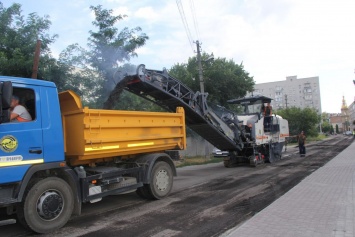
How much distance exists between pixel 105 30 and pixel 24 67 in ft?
12.3

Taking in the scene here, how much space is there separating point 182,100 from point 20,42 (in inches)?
218

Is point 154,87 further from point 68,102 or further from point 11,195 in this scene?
point 11,195

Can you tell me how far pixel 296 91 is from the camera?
110312 millimetres

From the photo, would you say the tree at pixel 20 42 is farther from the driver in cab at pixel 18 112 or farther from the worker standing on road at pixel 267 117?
the worker standing on road at pixel 267 117

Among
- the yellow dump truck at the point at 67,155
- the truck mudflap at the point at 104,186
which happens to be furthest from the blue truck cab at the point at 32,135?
the truck mudflap at the point at 104,186

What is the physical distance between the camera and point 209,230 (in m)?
5.63

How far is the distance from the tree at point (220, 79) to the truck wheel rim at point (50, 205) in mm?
17569

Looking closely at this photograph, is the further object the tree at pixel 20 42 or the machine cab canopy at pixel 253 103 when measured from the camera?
the machine cab canopy at pixel 253 103

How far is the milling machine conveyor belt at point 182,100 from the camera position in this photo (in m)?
10.2

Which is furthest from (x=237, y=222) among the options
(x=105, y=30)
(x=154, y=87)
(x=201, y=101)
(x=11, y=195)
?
(x=105, y=30)

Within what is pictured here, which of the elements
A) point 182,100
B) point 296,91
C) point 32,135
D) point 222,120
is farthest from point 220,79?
point 296,91

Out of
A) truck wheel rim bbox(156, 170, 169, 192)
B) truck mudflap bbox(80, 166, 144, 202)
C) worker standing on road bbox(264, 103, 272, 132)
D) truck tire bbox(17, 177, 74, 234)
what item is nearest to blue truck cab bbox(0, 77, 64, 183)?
truck tire bbox(17, 177, 74, 234)

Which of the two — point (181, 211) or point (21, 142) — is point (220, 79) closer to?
point (181, 211)

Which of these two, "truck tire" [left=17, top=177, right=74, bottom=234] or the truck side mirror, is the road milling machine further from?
the truck side mirror
